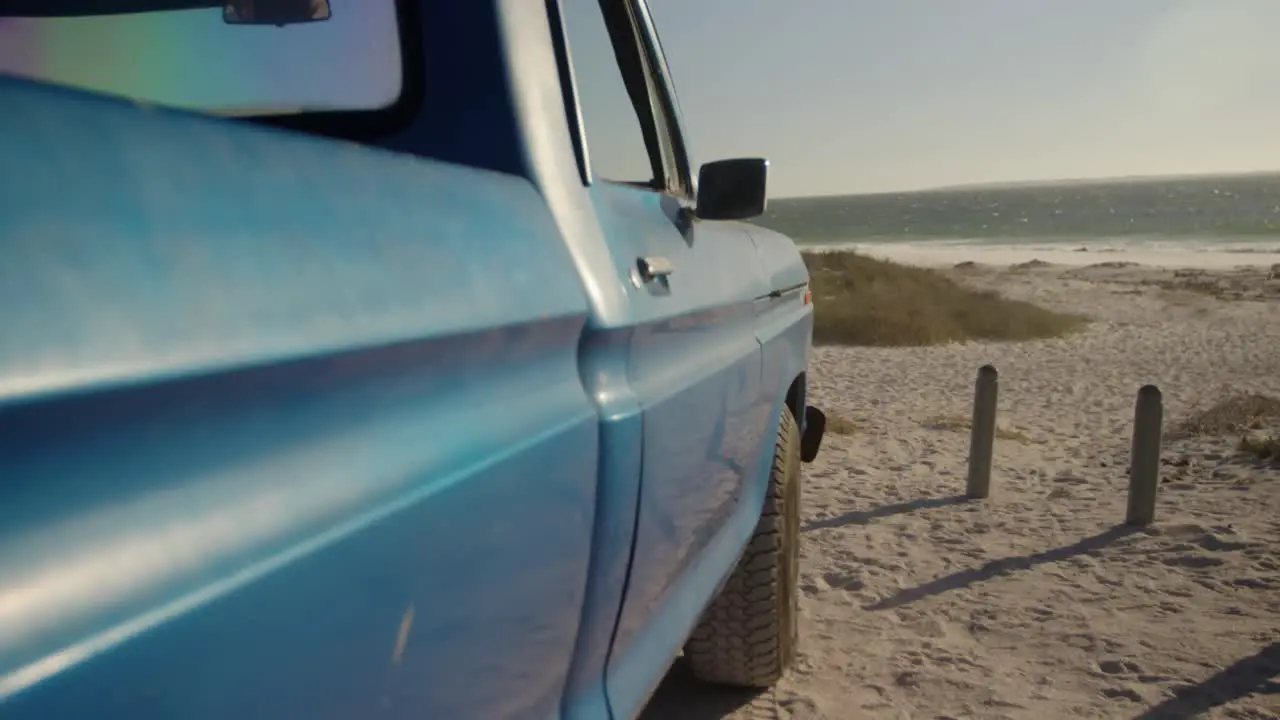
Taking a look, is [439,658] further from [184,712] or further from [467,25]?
[467,25]

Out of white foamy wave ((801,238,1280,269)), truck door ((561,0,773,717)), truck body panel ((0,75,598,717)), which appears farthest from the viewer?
white foamy wave ((801,238,1280,269))

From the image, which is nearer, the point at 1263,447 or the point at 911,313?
the point at 1263,447

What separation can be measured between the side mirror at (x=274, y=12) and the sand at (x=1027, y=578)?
2842 millimetres

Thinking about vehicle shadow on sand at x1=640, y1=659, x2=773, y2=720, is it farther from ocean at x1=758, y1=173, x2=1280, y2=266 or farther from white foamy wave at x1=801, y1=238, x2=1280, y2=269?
ocean at x1=758, y1=173, x2=1280, y2=266

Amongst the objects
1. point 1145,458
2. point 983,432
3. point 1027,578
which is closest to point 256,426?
point 1027,578

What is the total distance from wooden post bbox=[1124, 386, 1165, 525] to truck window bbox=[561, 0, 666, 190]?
4.58m

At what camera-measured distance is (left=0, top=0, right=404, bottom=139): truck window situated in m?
1.50

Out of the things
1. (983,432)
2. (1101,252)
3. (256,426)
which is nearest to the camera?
(256,426)

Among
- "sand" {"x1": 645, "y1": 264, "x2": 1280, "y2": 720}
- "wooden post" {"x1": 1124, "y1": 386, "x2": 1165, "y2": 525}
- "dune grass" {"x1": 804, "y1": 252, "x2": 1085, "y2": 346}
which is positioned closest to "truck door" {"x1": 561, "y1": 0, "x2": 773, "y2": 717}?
"sand" {"x1": 645, "y1": 264, "x2": 1280, "y2": 720}

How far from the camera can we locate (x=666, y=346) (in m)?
1.81

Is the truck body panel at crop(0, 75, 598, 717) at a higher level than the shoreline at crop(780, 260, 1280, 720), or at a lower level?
higher

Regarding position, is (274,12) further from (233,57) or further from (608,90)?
(608,90)

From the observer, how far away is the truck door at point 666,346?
169 cm

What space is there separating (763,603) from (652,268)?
1.96 metres
